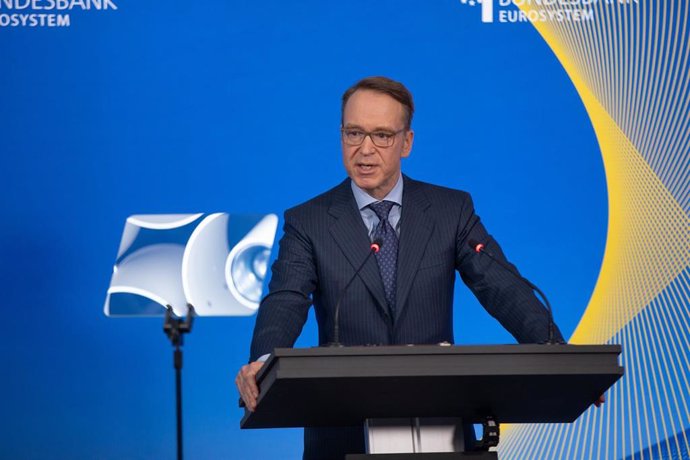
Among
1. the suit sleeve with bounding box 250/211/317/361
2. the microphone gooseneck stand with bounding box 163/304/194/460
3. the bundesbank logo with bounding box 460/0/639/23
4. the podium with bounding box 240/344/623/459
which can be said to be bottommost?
the podium with bounding box 240/344/623/459

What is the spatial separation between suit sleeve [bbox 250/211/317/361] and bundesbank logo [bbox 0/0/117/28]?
2.35 metres

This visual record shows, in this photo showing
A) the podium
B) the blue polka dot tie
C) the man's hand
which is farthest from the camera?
the blue polka dot tie

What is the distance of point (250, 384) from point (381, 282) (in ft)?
2.35

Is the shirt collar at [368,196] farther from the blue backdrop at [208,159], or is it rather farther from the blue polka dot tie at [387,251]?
the blue backdrop at [208,159]

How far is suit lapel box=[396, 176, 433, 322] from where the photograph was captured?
3283 millimetres

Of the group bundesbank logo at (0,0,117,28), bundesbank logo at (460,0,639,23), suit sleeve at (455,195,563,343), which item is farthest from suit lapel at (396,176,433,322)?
bundesbank logo at (0,0,117,28)

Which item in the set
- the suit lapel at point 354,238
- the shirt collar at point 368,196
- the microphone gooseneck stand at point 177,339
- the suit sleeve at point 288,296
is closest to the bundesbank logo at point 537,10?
the shirt collar at point 368,196

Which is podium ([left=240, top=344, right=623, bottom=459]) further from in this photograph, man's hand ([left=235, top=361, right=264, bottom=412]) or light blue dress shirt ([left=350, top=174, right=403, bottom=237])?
light blue dress shirt ([left=350, top=174, right=403, bottom=237])

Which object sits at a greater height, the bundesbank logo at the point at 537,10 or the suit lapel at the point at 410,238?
the bundesbank logo at the point at 537,10

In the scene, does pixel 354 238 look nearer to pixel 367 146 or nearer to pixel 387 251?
pixel 387 251

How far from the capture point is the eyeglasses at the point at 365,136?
3516 millimetres

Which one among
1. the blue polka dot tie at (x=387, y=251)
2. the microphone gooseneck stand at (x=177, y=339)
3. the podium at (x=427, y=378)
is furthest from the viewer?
the blue polka dot tie at (x=387, y=251)

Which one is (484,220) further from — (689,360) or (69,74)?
(69,74)

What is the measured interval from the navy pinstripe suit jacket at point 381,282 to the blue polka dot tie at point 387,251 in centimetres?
5
